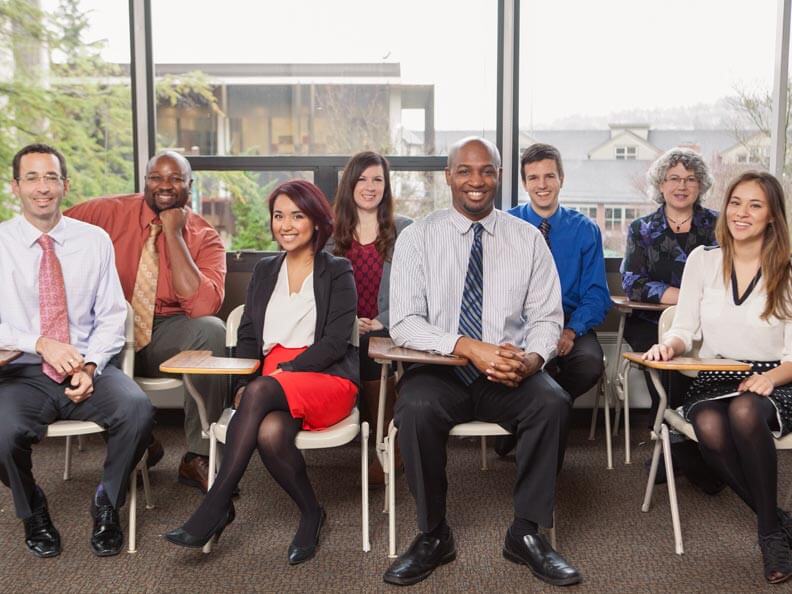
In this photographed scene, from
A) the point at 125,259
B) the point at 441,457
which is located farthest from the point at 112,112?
the point at 441,457

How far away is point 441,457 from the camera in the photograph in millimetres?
2809

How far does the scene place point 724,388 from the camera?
3000 mm

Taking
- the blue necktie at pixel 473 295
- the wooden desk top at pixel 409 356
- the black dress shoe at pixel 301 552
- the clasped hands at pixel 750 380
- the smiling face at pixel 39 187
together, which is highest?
the smiling face at pixel 39 187

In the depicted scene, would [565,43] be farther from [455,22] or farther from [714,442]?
[714,442]

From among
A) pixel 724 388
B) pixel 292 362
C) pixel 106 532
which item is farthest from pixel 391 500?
pixel 724 388

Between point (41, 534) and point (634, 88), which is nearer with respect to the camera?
point (41, 534)

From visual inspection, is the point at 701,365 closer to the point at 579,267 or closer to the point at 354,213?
the point at 579,267

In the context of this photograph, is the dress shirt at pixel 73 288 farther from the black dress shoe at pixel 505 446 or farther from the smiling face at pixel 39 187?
the black dress shoe at pixel 505 446

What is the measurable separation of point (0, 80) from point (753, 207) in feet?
13.3

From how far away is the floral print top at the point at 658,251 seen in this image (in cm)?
402

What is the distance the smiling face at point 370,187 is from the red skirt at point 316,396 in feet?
3.66

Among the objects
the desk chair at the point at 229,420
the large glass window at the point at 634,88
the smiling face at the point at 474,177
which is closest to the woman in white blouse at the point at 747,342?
the smiling face at the point at 474,177

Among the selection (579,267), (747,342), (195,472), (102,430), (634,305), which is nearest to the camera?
(102,430)

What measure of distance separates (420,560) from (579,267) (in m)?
1.74
